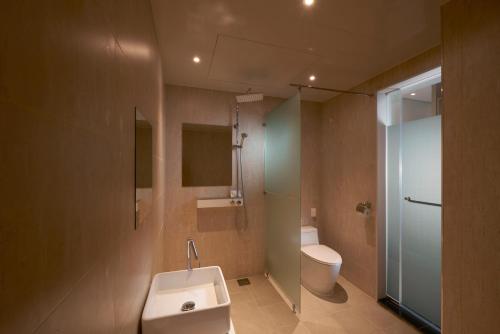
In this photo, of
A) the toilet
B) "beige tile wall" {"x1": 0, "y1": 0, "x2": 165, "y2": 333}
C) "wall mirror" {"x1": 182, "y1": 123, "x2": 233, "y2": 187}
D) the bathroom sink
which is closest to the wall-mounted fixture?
the toilet

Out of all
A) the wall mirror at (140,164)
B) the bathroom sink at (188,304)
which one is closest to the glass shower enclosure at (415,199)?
the bathroom sink at (188,304)

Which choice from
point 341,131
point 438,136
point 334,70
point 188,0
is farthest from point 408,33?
point 188,0

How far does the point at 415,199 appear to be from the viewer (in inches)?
73.2

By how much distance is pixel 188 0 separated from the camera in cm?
122

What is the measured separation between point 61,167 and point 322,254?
250cm

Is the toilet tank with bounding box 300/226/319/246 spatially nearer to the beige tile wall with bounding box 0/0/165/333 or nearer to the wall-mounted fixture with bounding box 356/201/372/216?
the wall-mounted fixture with bounding box 356/201/372/216

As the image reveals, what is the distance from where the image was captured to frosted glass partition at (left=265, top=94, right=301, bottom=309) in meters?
1.89

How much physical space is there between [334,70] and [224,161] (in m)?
1.60

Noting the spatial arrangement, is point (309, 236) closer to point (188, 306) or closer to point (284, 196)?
point (284, 196)

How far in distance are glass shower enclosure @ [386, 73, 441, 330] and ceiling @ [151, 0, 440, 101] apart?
477mm

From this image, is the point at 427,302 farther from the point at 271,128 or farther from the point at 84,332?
the point at 84,332

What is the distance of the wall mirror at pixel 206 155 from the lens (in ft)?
7.93

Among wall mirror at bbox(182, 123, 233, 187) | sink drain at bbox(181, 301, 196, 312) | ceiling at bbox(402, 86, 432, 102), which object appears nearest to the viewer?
sink drain at bbox(181, 301, 196, 312)

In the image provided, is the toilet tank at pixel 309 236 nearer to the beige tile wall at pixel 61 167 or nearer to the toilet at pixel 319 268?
the toilet at pixel 319 268
